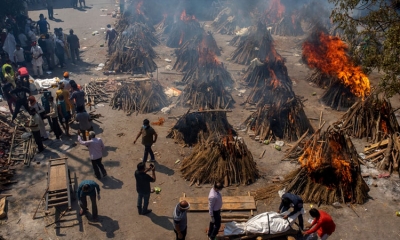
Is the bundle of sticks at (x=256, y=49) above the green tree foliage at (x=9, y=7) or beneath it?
beneath

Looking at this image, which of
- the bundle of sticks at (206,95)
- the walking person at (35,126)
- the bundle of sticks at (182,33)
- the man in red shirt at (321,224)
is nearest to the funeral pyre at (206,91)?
the bundle of sticks at (206,95)

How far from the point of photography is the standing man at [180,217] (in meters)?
7.51

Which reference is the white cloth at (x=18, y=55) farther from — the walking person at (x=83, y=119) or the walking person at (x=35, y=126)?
the walking person at (x=83, y=119)

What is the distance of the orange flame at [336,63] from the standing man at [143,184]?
31.9ft

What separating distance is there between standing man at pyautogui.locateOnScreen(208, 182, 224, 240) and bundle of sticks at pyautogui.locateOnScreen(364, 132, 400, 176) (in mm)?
6043

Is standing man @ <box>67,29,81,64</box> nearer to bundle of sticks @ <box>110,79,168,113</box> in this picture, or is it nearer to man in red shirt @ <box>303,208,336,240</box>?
bundle of sticks @ <box>110,79,168,113</box>

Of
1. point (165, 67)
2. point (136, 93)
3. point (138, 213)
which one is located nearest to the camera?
point (138, 213)

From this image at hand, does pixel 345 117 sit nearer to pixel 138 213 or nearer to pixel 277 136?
pixel 277 136

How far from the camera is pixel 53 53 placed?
1819 cm

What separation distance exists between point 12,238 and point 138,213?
118 inches

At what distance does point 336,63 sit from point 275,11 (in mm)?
12309

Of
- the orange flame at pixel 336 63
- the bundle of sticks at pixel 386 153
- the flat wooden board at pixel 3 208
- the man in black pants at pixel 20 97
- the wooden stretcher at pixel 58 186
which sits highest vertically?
the orange flame at pixel 336 63

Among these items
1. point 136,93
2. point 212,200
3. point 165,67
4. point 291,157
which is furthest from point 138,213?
point 165,67

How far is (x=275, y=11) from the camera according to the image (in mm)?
27734
